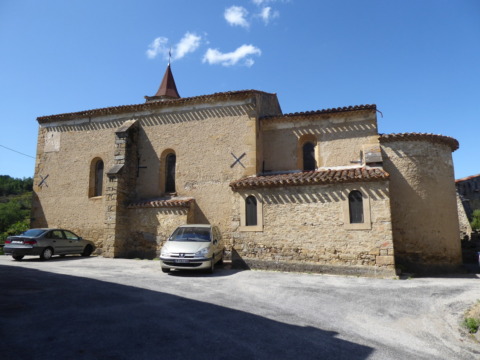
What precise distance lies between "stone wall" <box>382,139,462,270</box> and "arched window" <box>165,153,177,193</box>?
30.2ft

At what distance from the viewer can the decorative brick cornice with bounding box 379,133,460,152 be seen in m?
11.2

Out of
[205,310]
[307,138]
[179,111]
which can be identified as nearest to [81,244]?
[179,111]

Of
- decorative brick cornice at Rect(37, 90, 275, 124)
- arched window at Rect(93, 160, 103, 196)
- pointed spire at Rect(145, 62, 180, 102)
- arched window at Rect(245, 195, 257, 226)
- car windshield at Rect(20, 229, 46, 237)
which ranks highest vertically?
pointed spire at Rect(145, 62, 180, 102)

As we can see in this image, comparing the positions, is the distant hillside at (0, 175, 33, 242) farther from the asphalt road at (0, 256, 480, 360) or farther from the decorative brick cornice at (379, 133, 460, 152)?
the decorative brick cornice at (379, 133, 460, 152)

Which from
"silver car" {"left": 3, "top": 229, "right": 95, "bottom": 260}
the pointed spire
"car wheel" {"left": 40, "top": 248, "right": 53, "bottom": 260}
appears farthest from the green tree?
the pointed spire

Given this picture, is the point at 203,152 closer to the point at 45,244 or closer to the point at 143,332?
the point at 45,244

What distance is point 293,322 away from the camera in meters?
4.97

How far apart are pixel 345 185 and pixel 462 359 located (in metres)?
6.71

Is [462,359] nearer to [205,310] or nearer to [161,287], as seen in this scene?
[205,310]

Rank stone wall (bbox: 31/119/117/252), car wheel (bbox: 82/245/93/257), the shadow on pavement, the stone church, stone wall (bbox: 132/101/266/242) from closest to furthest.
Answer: the shadow on pavement, the stone church, stone wall (bbox: 132/101/266/242), car wheel (bbox: 82/245/93/257), stone wall (bbox: 31/119/117/252)

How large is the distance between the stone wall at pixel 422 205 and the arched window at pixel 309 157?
2.97 m

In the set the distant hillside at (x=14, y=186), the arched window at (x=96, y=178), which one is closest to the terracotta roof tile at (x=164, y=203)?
the arched window at (x=96, y=178)

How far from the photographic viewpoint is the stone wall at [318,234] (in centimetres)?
966

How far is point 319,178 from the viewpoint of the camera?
1051cm
